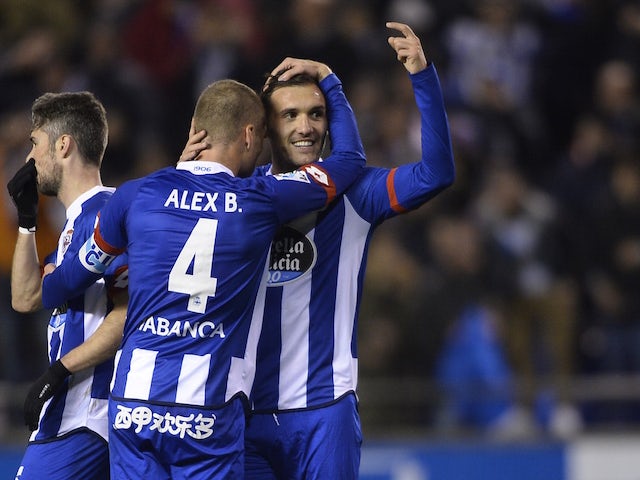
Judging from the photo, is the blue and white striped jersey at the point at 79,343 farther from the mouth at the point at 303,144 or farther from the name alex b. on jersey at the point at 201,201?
the mouth at the point at 303,144

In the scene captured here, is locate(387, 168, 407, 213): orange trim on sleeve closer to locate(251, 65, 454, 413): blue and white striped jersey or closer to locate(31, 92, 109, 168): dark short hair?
locate(251, 65, 454, 413): blue and white striped jersey

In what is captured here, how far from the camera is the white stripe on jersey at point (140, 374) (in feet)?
16.2

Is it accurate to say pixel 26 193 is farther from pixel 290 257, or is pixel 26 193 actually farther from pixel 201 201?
pixel 290 257

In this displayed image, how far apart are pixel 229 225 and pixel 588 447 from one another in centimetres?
607

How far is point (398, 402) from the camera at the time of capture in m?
10.1

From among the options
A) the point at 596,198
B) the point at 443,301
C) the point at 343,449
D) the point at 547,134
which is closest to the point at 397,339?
the point at 443,301

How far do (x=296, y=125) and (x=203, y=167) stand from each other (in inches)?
23.2

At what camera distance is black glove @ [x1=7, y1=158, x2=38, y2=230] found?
5.44 meters

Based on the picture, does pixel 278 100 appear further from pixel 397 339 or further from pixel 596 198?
pixel 596 198

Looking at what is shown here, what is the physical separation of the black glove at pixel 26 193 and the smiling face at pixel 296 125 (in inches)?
42.8

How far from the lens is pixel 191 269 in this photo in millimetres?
4961

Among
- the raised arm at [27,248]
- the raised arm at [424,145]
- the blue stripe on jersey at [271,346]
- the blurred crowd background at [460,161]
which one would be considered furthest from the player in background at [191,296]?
the blurred crowd background at [460,161]

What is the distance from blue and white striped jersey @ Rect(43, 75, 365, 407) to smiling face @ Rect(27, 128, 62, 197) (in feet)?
1.65

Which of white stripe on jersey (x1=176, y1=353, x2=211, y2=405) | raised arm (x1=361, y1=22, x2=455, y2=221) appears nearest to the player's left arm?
raised arm (x1=361, y1=22, x2=455, y2=221)
